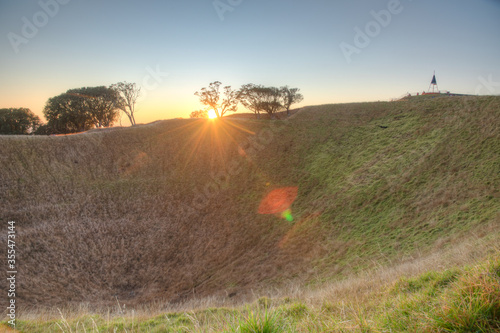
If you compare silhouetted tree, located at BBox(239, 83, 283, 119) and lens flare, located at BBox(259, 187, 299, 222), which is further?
silhouetted tree, located at BBox(239, 83, 283, 119)

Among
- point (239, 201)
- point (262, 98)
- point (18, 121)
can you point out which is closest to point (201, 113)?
point (262, 98)

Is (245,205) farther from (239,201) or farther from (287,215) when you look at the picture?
(287,215)

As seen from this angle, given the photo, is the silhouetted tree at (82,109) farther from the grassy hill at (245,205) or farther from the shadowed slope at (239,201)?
the shadowed slope at (239,201)

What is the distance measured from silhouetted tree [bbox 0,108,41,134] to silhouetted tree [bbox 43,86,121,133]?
12.0 ft

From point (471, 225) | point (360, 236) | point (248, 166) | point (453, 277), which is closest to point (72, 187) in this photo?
point (248, 166)

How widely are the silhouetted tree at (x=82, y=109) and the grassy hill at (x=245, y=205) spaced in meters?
18.5

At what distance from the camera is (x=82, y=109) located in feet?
153

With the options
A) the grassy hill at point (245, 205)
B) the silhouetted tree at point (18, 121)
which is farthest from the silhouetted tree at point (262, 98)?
the silhouetted tree at point (18, 121)

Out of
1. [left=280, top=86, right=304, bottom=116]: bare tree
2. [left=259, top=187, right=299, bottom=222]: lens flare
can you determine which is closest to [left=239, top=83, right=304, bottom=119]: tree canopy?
[left=280, top=86, right=304, bottom=116]: bare tree

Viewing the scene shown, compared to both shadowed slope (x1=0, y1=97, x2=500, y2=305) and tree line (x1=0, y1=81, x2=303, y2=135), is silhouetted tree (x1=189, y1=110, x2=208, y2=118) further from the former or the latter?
shadowed slope (x1=0, y1=97, x2=500, y2=305)

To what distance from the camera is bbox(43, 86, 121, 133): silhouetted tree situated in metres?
45.3

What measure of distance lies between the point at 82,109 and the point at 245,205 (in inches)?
1601

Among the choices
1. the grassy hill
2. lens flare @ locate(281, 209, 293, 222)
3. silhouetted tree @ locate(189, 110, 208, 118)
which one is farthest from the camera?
silhouetted tree @ locate(189, 110, 208, 118)

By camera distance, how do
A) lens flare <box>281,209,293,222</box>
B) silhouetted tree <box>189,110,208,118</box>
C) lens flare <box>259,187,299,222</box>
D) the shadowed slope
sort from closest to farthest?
the shadowed slope < lens flare <box>281,209,293,222</box> < lens flare <box>259,187,299,222</box> < silhouetted tree <box>189,110,208,118</box>
